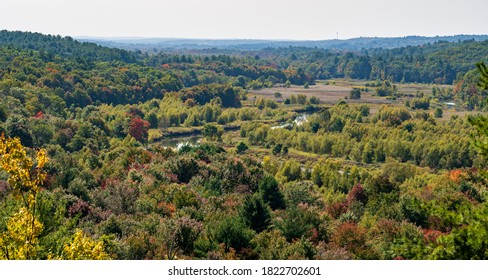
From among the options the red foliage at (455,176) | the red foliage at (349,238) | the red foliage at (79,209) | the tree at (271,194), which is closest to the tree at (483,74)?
the red foliage at (349,238)

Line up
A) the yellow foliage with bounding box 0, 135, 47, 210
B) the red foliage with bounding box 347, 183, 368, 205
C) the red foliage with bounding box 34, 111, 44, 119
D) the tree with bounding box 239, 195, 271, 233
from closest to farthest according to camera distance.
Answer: the yellow foliage with bounding box 0, 135, 47, 210
the tree with bounding box 239, 195, 271, 233
the red foliage with bounding box 347, 183, 368, 205
the red foliage with bounding box 34, 111, 44, 119

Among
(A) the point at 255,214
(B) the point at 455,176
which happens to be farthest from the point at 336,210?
(B) the point at 455,176

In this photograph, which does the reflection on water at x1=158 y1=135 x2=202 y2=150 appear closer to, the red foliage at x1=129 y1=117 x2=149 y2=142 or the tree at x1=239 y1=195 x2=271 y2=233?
the red foliage at x1=129 y1=117 x2=149 y2=142

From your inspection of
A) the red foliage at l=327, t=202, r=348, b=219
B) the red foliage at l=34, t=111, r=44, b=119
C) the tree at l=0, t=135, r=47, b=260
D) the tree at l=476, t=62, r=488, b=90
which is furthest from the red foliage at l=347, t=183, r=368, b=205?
the red foliage at l=34, t=111, r=44, b=119

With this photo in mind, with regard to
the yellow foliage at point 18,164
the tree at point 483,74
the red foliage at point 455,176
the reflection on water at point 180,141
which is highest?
Result: the tree at point 483,74

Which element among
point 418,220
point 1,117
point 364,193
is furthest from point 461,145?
point 1,117

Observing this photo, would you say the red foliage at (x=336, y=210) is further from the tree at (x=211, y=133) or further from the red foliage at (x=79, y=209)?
the tree at (x=211, y=133)

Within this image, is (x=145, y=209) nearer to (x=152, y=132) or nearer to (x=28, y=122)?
(x=28, y=122)
